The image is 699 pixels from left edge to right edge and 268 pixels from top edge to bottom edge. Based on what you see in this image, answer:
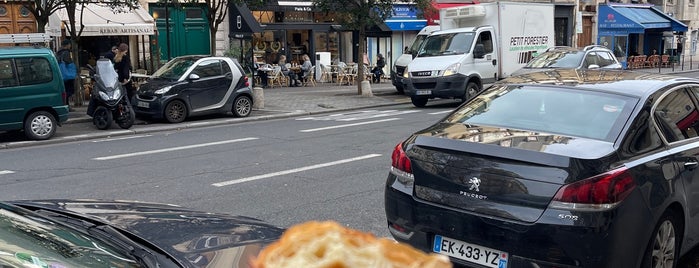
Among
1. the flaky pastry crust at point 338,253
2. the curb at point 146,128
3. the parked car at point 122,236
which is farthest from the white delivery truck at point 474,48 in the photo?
the flaky pastry crust at point 338,253

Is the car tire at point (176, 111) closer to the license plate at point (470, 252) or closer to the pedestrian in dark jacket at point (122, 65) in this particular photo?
the pedestrian in dark jacket at point (122, 65)

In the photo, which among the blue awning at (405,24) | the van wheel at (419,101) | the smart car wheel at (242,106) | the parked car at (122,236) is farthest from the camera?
the blue awning at (405,24)

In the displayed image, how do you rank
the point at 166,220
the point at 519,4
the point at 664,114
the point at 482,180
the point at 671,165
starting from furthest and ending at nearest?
1. the point at 519,4
2. the point at 664,114
3. the point at 671,165
4. the point at 482,180
5. the point at 166,220

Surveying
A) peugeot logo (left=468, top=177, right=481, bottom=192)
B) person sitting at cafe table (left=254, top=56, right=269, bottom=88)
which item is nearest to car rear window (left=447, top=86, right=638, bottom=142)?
peugeot logo (left=468, top=177, right=481, bottom=192)

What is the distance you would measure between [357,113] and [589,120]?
41.0 feet

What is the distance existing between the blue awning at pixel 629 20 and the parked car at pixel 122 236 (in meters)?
39.1

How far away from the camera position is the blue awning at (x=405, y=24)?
28.2 metres

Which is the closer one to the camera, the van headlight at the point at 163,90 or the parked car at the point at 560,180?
the parked car at the point at 560,180

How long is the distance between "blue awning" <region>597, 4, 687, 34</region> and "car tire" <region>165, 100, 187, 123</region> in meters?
31.6

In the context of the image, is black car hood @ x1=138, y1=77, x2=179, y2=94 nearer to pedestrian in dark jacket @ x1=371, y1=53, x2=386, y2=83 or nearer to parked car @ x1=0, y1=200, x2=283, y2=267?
parked car @ x1=0, y1=200, x2=283, y2=267

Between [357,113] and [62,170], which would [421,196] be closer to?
[62,170]

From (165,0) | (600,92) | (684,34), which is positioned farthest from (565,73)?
(684,34)

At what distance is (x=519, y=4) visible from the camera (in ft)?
65.5

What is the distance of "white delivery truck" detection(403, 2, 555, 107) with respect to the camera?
17.3 metres
